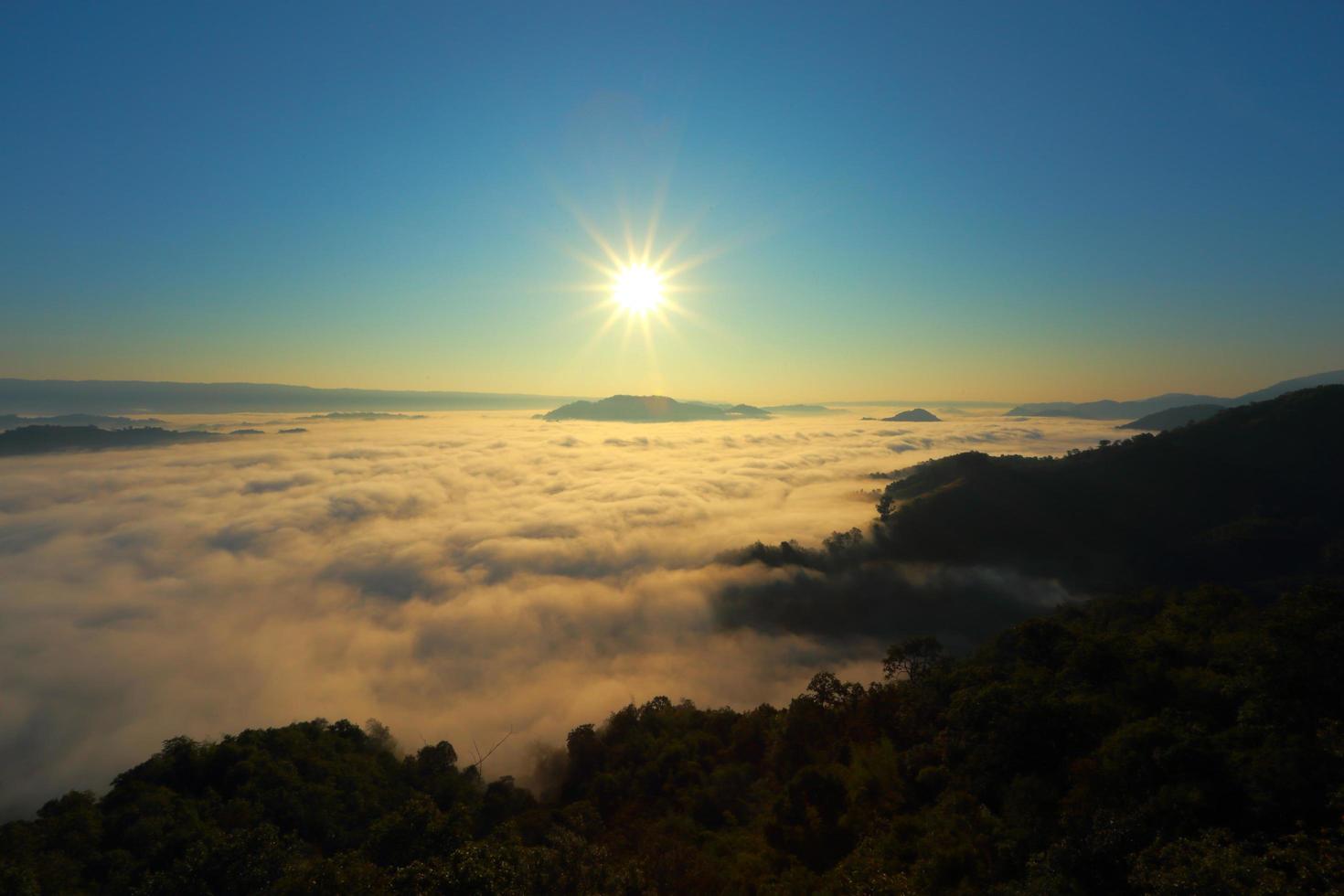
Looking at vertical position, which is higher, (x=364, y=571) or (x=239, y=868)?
(x=239, y=868)

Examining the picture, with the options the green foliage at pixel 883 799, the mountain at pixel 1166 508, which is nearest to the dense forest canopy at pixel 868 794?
the green foliage at pixel 883 799

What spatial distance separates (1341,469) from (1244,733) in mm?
163784

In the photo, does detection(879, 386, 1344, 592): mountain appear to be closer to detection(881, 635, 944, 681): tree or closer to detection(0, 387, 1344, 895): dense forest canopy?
detection(0, 387, 1344, 895): dense forest canopy

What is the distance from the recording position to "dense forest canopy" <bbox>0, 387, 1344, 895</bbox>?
19.3 meters

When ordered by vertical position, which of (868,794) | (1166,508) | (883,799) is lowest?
(868,794)

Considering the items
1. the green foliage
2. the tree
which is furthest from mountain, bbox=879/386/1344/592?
the green foliage

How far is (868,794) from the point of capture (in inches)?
1433

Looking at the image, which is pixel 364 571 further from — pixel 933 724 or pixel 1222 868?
pixel 1222 868

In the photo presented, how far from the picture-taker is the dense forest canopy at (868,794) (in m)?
19.3

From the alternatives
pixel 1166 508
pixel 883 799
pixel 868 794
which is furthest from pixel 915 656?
pixel 1166 508

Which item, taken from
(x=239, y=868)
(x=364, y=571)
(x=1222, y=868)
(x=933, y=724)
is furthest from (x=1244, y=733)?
(x=364, y=571)

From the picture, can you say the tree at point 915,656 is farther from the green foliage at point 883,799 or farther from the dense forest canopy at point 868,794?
the green foliage at point 883,799

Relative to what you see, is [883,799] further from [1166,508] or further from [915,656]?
[1166,508]

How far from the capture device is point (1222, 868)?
1491cm
